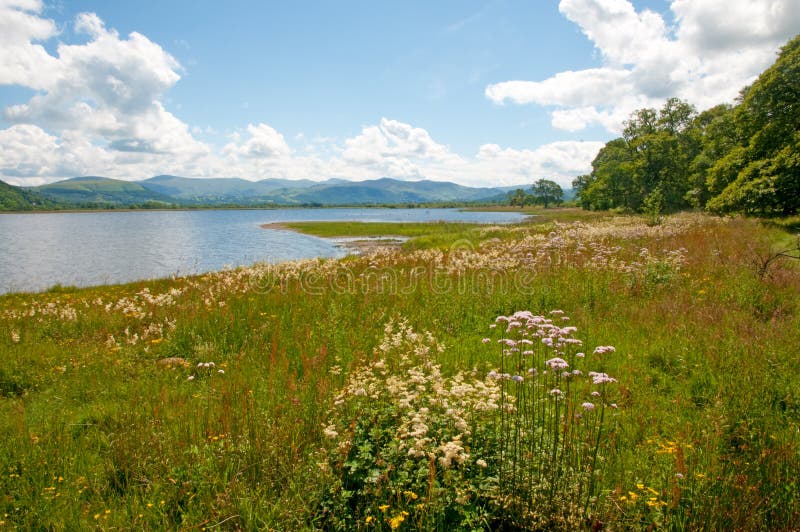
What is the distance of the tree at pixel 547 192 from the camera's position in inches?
6944

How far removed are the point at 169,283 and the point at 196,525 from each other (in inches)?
746

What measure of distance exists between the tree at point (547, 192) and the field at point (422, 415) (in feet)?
590

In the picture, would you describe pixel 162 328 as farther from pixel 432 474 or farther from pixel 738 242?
pixel 738 242

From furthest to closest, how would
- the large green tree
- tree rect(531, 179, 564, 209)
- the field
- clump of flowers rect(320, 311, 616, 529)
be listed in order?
tree rect(531, 179, 564, 209), the large green tree, the field, clump of flowers rect(320, 311, 616, 529)

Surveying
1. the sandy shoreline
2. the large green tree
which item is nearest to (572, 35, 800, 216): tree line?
the large green tree

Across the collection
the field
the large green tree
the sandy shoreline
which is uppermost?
the large green tree

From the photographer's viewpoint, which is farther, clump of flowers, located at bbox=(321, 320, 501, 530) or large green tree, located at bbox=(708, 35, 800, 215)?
large green tree, located at bbox=(708, 35, 800, 215)

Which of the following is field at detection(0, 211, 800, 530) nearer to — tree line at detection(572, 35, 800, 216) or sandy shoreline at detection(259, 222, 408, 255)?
tree line at detection(572, 35, 800, 216)

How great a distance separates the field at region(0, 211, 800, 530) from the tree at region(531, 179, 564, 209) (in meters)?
180

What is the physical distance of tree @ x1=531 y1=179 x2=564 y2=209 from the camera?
176375 mm

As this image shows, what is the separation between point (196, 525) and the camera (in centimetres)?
299

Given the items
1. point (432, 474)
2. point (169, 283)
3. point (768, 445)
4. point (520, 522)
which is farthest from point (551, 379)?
point (169, 283)

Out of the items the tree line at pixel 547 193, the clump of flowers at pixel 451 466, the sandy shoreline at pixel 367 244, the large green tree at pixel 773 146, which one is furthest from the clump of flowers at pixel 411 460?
the tree line at pixel 547 193

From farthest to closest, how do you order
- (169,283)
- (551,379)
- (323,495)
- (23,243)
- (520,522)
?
(23,243) → (169,283) → (551,379) → (323,495) → (520,522)
